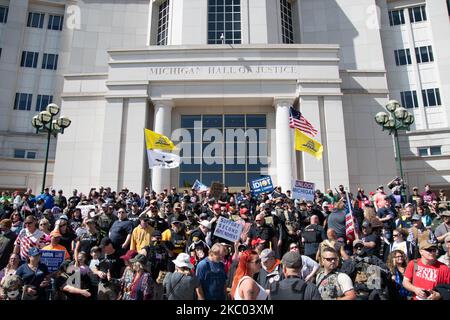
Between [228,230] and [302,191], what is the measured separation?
6.85 metres

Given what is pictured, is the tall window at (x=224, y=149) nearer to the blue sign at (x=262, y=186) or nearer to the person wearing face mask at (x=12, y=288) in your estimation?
the blue sign at (x=262, y=186)

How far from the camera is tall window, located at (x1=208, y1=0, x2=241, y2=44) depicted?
25922mm

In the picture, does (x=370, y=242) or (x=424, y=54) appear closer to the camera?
(x=370, y=242)

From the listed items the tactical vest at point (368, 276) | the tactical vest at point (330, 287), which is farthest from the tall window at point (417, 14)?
the tactical vest at point (330, 287)

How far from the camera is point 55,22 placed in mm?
36719

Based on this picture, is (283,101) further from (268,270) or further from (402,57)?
(402,57)

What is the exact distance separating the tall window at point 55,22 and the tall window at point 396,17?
3351 cm

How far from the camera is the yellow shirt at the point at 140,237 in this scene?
8.79 metres

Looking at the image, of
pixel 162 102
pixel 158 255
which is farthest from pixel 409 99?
pixel 158 255

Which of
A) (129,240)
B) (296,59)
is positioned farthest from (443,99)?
(129,240)
